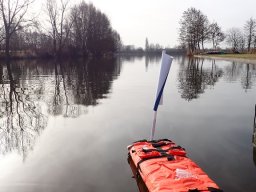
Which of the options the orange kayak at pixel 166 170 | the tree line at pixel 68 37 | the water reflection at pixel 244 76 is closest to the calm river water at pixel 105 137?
the orange kayak at pixel 166 170

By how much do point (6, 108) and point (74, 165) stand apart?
558 cm

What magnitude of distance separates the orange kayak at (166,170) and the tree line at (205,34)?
191ft

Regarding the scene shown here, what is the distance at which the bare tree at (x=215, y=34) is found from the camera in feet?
218

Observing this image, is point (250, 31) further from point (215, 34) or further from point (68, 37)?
point (68, 37)

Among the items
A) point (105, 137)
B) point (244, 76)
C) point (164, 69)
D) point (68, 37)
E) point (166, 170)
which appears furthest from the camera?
point (68, 37)

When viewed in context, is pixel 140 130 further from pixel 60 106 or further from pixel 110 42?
pixel 110 42

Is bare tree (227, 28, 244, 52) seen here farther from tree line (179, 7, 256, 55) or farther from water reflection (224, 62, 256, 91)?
water reflection (224, 62, 256, 91)

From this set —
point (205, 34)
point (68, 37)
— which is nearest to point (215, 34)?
point (205, 34)

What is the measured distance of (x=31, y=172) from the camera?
4.39 meters

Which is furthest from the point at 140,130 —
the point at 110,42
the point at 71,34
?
the point at 110,42

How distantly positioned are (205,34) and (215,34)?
25.8ft

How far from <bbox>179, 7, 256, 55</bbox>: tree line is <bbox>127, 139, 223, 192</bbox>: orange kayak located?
5836 cm

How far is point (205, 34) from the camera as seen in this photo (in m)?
62.0

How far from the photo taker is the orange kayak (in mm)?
3172
